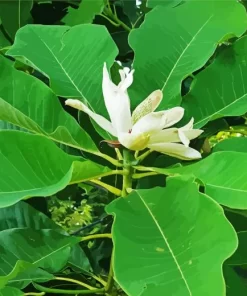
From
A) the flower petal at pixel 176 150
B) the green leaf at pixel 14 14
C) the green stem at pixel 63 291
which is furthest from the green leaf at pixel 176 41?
the green leaf at pixel 14 14

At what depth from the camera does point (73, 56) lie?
70 cm

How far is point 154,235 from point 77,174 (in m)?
0.09

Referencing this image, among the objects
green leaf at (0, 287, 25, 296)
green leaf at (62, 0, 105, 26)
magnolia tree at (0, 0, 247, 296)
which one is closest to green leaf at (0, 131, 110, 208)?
magnolia tree at (0, 0, 247, 296)

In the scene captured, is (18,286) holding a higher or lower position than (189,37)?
lower

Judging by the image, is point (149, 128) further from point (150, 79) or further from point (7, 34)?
point (7, 34)

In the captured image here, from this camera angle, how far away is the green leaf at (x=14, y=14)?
3.25 feet

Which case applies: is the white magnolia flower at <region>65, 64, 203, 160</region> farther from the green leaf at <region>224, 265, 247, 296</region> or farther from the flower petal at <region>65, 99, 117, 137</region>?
the green leaf at <region>224, 265, 247, 296</region>

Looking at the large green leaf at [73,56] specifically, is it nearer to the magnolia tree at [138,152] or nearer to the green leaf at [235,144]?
the magnolia tree at [138,152]

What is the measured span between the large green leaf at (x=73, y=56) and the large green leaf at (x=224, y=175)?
0.54 ft

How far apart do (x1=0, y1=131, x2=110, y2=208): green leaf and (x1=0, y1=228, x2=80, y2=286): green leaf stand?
128 mm

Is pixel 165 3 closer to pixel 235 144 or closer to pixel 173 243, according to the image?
pixel 235 144

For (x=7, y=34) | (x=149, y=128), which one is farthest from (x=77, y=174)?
(x=7, y=34)

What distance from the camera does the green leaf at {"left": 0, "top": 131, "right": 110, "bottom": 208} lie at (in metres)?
0.50

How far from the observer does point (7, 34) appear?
39.3 inches
